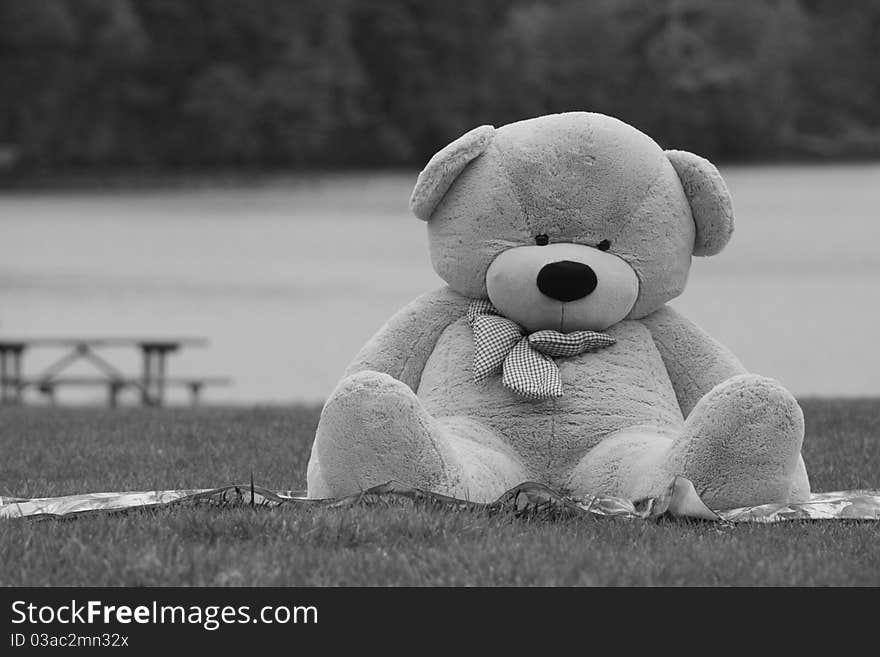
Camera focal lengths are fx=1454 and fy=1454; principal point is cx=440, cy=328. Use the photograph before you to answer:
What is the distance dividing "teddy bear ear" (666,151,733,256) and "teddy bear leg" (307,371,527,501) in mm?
1157

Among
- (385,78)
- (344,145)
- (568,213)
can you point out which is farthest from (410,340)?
(385,78)

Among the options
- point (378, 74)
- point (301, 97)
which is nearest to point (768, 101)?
point (378, 74)

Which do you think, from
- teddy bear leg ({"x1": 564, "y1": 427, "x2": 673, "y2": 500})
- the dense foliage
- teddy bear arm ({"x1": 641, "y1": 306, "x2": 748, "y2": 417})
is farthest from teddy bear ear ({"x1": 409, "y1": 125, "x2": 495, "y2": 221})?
the dense foliage

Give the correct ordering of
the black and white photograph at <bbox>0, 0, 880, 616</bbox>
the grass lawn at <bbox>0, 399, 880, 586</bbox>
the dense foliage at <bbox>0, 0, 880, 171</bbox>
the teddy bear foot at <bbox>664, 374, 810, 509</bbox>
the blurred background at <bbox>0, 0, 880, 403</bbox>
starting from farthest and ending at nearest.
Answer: the dense foliage at <bbox>0, 0, 880, 171</bbox> → the blurred background at <bbox>0, 0, 880, 403</bbox> → the teddy bear foot at <bbox>664, 374, 810, 509</bbox> → the black and white photograph at <bbox>0, 0, 880, 616</bbox> → the grass lawn at <bbox>0, 399, 880, 586</bbox>

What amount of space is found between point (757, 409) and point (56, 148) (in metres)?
48.8

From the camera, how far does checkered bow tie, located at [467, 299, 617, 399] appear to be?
4426mm

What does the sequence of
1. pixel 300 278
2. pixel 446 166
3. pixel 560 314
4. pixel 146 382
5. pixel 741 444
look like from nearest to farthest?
pixel 741 444, pixel 560 314, pixel 446 166, pixel 146 382, pixel 300 278

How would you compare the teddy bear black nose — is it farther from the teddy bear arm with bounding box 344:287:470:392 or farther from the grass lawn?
the grass lawn

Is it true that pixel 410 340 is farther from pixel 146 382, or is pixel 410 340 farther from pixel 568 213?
pixel 146 382

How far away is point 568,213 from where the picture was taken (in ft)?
14.9

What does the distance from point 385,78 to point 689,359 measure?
51641 mm

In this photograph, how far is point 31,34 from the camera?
165 feet

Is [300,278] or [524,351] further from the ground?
[524,351]
